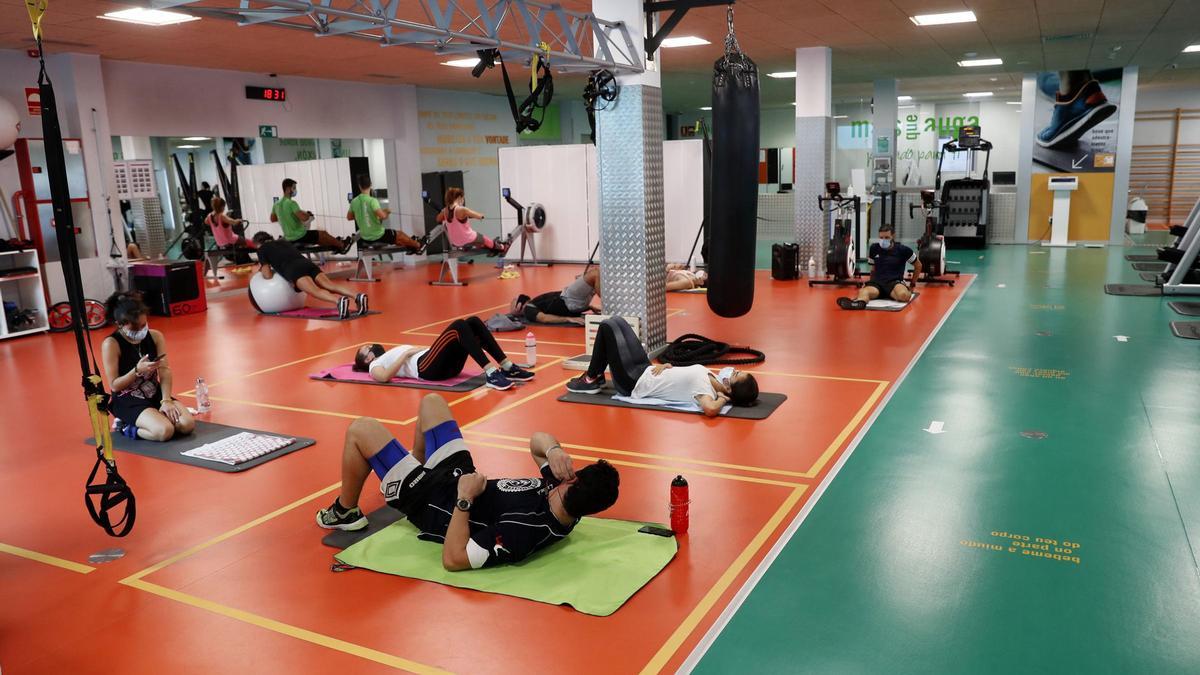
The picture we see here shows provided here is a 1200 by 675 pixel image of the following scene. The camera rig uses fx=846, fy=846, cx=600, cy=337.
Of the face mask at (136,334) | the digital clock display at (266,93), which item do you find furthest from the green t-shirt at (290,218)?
the face mask at (136,334)

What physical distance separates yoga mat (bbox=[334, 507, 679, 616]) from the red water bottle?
0.43ft

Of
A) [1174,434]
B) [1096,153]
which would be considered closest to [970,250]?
[1096,153]

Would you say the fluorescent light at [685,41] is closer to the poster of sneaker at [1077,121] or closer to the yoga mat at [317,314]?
the yoga mat at [317,314]

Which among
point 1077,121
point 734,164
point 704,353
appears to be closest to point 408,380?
point 704,353

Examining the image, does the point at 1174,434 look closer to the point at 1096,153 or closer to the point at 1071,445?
the point at 1071,445

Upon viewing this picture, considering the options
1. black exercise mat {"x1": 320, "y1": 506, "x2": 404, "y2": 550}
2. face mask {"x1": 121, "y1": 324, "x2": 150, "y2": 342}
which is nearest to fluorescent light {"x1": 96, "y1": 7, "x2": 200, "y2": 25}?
face mask {"x1": 121, "y1": 324, "x2": 150, "y2": 342}

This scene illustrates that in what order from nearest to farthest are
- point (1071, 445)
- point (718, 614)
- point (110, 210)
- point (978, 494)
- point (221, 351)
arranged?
point (718, 614) → point (978, 494) → point (1071, 445) → point (221, 351) → point (110, 210)

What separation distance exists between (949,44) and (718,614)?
1203 centimetres

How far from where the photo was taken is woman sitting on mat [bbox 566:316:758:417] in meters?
6.25

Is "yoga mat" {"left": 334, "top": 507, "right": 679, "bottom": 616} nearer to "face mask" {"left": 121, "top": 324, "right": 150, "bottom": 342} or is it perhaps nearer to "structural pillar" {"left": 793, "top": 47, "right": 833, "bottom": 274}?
"face mask" {"left": 121, "top": 324, "right": 150, "bottom": 342}

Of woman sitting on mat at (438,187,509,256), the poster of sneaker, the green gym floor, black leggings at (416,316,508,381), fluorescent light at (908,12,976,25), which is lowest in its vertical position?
the green gym floor

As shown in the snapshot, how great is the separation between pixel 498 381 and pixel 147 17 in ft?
17.6

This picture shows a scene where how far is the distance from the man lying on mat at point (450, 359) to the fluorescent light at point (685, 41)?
19.3 feet

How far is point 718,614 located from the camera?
342 cm
